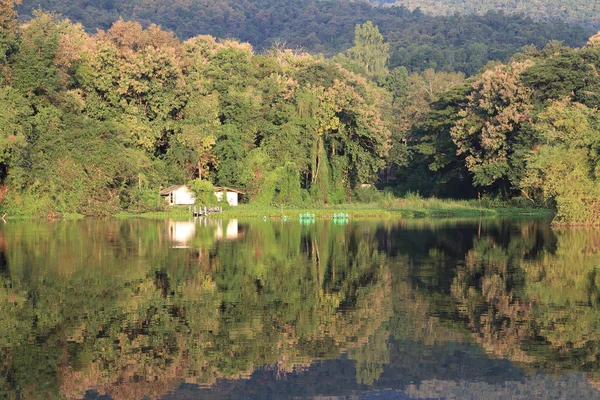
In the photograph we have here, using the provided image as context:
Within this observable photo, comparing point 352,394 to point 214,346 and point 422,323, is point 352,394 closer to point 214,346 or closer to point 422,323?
point 214,346

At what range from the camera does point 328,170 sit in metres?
70.1

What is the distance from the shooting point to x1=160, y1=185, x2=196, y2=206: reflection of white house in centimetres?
6197

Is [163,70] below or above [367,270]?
above

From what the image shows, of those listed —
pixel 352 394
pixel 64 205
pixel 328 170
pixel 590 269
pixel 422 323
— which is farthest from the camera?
pixel 328 170

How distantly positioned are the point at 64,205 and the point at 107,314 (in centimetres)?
3905

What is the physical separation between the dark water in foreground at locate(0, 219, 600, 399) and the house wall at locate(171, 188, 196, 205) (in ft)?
94.4

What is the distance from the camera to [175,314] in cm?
1853

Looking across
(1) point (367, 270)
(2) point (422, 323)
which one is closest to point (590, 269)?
(1) point (367, 270)

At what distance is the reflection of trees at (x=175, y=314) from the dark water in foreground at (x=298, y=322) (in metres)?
0.05

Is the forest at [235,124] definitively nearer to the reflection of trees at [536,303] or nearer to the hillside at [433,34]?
the reflection of trees at [536,303]

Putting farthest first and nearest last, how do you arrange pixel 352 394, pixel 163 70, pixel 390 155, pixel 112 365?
pixel 390 155, pixel 163 70, pixel 112 365, pixel 352 394

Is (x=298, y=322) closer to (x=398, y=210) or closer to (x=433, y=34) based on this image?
(x=398, y=210)

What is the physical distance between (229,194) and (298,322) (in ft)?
152

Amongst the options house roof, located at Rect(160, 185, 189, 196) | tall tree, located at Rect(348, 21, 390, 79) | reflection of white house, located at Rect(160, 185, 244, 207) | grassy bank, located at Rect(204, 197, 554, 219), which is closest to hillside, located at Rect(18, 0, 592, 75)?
tall tree, located at Rect(348, 21, 390, 79)
